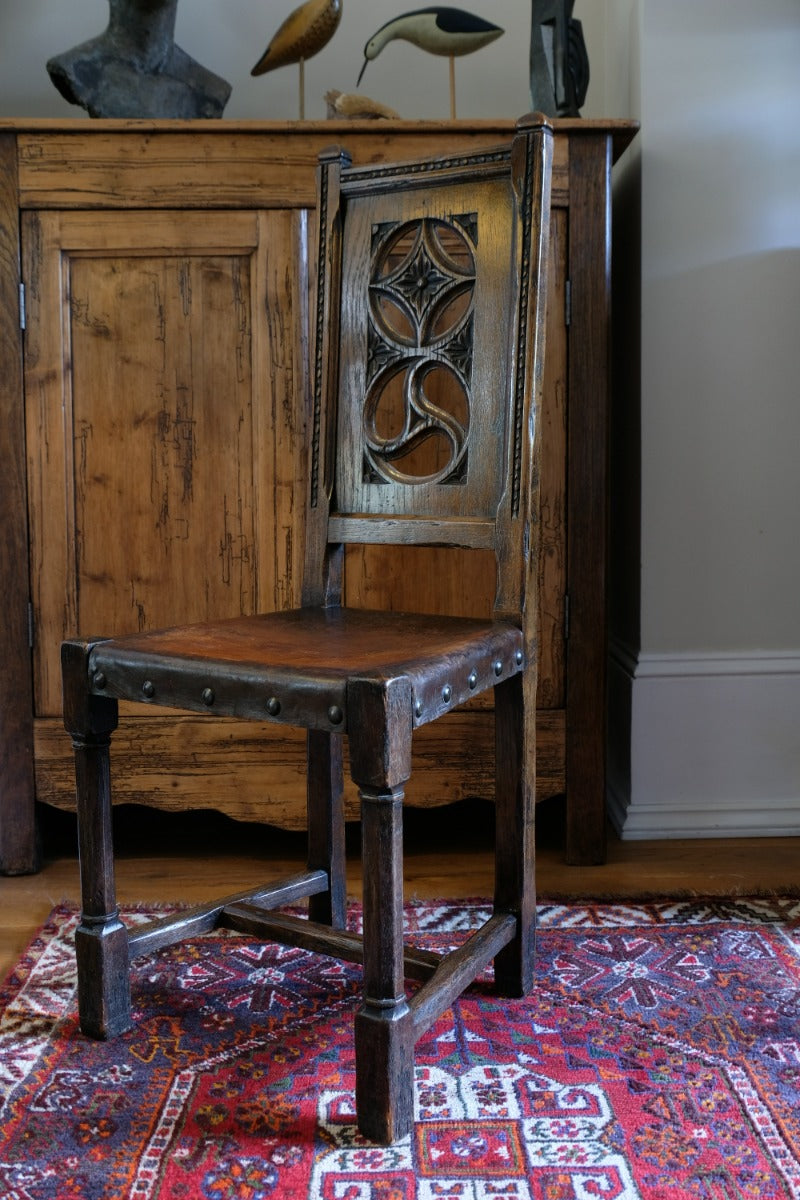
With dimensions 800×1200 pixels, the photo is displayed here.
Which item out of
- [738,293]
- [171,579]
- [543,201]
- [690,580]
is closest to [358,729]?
[543,201]

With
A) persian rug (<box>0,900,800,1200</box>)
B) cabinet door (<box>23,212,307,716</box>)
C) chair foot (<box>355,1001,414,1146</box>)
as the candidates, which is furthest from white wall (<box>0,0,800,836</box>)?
chair foot (<box>355,1001,414,1146</box>)

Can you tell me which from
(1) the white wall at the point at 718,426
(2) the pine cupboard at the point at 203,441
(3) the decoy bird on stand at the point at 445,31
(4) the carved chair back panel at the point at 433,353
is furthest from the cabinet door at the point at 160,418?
(1) the white wall at the point at 718,426

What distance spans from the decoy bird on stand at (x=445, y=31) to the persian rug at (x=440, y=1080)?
5.11ft

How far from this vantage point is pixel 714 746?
2.23 metres

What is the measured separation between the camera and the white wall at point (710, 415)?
85.3 inches

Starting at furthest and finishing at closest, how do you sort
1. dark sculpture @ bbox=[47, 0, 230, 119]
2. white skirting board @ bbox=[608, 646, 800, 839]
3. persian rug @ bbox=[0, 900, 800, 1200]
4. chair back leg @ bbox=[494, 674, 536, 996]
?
white skirting board @ bbox=[608, 646, 800, 839], dark sculpture @ bbox=[47, 0, 230, 119], chair back leg @ bbox=[494, 674, 536, 996], persian rug @ bbox=[0, 900, 800, 1200]

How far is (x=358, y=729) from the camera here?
3.83 feet

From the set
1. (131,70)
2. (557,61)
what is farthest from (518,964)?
(131,70)

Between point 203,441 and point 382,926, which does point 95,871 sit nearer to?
point 382,926

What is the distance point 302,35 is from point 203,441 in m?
0.79

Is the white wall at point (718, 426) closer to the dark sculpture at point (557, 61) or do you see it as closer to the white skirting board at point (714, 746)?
the white skirting board at point (714, 746)

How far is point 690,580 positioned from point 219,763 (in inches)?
37.5

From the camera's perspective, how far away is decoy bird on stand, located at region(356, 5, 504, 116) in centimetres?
215

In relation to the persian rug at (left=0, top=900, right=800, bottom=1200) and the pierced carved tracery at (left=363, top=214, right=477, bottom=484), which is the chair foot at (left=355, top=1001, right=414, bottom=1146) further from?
the pierced carved tracery at (left=363, top=214, right=477, bottom=484)
